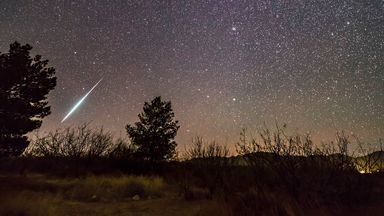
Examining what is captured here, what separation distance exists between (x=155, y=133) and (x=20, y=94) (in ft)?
60.1

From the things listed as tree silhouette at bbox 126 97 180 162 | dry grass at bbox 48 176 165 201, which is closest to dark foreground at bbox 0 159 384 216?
dry grass at bbox 48 176 165 201

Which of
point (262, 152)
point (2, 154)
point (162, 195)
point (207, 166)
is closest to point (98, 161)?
point (2, 154)

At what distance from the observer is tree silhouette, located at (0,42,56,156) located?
23656mm

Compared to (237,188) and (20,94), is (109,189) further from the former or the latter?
(20,94)

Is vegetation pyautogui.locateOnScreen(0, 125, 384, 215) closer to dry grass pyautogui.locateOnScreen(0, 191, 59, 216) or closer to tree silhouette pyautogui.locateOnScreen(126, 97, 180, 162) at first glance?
dry grass pyautogui.locateOnScreen(0, 191, 59, 216)

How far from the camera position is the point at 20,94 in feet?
82.8

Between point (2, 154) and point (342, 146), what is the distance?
22.3 m

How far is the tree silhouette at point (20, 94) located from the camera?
23656mm

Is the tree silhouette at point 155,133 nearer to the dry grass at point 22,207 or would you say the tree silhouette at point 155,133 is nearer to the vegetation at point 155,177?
the vegetation at point 155,177

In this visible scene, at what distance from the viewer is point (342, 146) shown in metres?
8.62

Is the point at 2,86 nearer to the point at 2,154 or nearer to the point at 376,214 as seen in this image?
the point at 2,154

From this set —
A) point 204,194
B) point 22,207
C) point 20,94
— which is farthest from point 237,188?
point 20,94

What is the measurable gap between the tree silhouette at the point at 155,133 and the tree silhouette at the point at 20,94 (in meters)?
15.0

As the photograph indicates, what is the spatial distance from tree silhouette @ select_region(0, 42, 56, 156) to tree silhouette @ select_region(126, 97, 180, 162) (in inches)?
592
